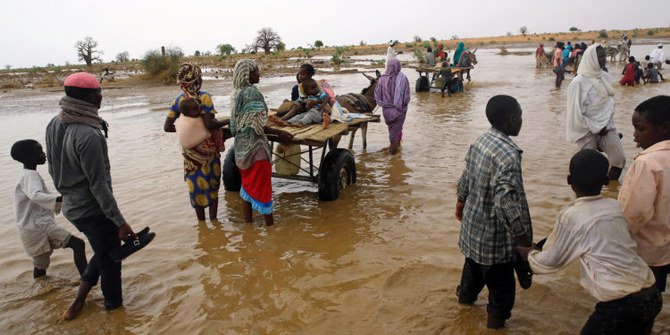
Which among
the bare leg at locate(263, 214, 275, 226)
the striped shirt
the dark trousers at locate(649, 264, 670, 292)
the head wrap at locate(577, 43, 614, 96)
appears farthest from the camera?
the head wrap at locate(577, 43, 614, 96)

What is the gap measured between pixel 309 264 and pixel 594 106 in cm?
391

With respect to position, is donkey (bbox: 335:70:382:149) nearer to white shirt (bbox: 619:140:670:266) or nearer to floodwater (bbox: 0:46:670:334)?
floodwater (bbox: 0:46:670:334)

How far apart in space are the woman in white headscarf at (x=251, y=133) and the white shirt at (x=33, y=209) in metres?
1.73

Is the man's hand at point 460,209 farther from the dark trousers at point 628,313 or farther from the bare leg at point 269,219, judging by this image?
the bare leg at point 269,219

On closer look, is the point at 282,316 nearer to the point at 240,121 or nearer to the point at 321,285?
the point at 321,285

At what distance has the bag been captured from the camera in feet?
15.4

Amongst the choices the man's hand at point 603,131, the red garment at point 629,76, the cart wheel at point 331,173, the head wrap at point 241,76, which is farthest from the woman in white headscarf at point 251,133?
the red garment at point 629,76

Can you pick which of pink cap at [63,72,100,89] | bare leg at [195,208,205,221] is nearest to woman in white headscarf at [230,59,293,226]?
bare leg at [195,208,205,221]

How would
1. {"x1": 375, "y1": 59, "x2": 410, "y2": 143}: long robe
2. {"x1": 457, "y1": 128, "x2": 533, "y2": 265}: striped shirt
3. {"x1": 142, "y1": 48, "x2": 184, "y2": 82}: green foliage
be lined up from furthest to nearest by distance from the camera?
{"x1": 142, "y1": 48, "x2": 184, "y2": 82}: green foliage → {"x1": 375, "y1": 59, "x2": 410, "y2": 143}: long robe → {"x1": 457, "y1": 128, "x2": 533, "y2": 265}: striped shirt

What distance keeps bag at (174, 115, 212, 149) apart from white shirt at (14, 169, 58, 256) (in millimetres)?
1296

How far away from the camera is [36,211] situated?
3.95 metres

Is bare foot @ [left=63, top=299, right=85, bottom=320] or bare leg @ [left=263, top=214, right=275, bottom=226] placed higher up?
bare leg @ [left=263, top=214, right=275, bottom=226]

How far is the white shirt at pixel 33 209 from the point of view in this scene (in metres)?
3.77

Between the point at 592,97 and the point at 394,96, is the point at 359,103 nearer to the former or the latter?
the point at 394,96
